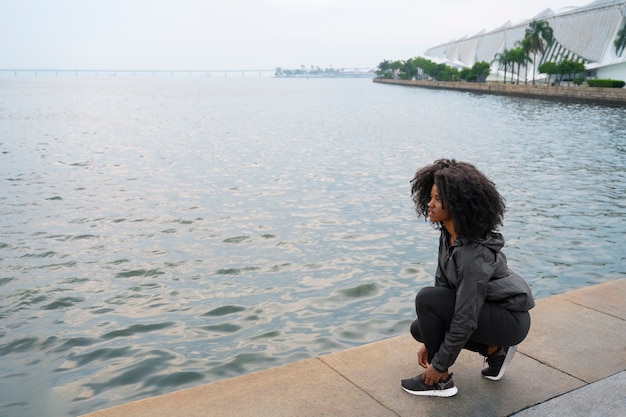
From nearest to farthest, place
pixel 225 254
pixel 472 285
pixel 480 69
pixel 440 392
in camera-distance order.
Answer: pixel 472 285, pixel 440 392, pixel 225 254, pixel 480 69

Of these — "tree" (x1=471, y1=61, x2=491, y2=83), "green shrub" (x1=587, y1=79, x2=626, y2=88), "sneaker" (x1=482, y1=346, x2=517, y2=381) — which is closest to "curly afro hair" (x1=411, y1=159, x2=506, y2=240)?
"sneaker" (x1=482, y1=346, x2=517, y2=381)

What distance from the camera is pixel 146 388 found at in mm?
5086

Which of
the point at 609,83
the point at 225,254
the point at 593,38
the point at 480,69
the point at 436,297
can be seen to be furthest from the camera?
the point at 480,69

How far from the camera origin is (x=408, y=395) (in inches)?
140

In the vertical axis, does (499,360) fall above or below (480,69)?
above

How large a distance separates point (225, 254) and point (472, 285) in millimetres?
6112

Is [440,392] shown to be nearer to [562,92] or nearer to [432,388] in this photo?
[432,388]

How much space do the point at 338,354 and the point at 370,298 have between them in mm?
3042

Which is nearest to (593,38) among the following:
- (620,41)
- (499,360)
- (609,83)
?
(620,41)

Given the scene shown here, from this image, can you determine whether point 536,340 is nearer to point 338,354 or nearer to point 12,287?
point 338,354

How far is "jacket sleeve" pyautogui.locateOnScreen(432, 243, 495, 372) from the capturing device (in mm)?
3250

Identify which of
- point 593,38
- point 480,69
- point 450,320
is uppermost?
point 450,320

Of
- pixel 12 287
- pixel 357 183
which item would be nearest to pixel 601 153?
pixel 357 183

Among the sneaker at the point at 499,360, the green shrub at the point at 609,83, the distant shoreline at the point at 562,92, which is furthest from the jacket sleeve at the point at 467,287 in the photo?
the green shrub at the point at 609,83
